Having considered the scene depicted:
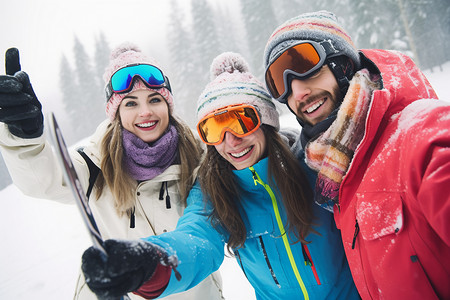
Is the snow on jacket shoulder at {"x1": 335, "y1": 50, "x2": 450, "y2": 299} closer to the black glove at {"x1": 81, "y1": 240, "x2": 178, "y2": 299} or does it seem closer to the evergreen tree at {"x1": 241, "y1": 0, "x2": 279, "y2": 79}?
the black glove at {"x1": 81, "y1": 240, "x2": 178, "y2": 299}

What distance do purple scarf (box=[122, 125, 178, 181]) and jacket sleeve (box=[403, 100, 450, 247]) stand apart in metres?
2.06

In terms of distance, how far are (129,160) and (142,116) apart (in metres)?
0.51

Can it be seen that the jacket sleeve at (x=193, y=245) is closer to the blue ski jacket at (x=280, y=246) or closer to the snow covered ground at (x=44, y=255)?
the blue ski jacket at (x=280, y=246)

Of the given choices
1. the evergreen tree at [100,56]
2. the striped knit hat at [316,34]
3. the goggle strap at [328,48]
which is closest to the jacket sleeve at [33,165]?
the striped knit hat at [316,34]

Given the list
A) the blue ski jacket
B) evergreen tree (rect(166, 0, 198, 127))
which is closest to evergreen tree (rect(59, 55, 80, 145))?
evergreen tree (rect(166, 0, 198, 127))

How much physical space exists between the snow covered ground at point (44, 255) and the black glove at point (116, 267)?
340 cm

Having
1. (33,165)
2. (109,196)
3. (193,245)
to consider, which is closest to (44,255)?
(109,196)

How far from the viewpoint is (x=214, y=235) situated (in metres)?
2.02

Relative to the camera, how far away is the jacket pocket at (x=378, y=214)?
1210 mm

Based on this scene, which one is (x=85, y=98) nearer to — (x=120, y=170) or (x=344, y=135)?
(x=120, y=170)

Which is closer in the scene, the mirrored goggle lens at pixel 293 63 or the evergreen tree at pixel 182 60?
the mirrored goggle lens at pixel 293 63

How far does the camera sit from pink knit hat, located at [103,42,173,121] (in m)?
2.63

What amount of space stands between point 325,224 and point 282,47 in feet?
5.24

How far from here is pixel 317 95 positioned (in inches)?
70.4
